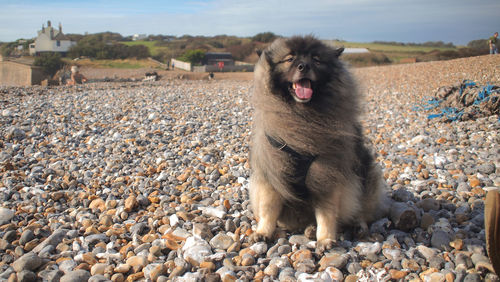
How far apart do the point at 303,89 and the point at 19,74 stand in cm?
2941

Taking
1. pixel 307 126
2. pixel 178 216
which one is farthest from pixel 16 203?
pixel 307 126

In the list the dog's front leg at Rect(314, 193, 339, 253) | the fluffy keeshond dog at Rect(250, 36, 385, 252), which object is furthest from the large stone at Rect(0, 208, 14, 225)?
the dog's front leg at Rect(314, 193, 339, 253)

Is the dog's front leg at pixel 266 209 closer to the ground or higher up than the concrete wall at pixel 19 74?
Answer: closer to the ground

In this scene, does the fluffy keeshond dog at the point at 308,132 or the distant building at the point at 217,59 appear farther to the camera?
the distant building at the point at 217,59

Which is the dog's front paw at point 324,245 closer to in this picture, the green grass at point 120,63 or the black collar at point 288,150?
the black collar at point 288,150

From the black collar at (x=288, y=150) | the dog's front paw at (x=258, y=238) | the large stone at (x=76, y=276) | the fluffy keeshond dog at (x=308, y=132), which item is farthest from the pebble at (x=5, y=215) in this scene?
the black collar at (x=288, y=150)

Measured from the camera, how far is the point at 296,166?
272cm

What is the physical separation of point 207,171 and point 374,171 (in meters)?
2.56

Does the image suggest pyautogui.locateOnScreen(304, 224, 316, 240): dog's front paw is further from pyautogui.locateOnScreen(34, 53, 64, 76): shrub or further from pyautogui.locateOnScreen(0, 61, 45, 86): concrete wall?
pyautogui.locateOnScreen(34, 53, 64, 76): shrub

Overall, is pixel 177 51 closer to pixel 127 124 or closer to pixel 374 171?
pixel 127 124

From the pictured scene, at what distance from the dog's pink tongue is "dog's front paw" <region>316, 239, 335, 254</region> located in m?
1.13

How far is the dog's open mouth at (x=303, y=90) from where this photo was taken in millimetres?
2660

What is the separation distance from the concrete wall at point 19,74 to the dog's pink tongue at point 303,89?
24462 mm

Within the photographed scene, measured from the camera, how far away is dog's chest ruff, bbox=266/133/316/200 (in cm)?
271
